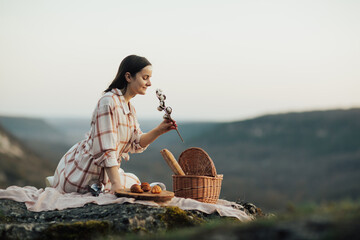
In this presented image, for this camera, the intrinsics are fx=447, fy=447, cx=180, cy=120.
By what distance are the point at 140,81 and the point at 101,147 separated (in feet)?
3.56

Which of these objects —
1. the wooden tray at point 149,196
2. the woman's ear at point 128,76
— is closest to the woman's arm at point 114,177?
the wooden tray at point 149,196

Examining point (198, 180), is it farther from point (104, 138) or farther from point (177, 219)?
point (104, 138)

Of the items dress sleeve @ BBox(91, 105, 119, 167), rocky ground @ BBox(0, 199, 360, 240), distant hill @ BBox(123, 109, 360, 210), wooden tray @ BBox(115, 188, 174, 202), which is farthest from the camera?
distant hill @ BBox(123, 109, 360, 210)

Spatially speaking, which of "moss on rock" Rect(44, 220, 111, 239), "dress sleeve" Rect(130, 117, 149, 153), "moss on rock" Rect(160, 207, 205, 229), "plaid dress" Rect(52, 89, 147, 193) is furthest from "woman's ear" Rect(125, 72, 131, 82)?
"moss on rock" Rect(44, 220, 111, 239)

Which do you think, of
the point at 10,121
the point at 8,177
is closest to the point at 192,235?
the point at 8,177

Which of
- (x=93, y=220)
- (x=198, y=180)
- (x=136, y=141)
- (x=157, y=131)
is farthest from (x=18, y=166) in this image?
(x=93, y=220)

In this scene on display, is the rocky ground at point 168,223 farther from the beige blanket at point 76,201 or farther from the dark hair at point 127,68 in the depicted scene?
the dark hair at point 127,68

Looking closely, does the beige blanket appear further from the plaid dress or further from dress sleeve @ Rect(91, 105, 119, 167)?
dress sleeve @ Rect(91, 105, 119, 167)

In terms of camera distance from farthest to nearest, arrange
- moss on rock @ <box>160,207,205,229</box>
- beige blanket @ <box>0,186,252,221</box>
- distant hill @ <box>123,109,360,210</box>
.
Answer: distant hill @ <box>123,109,360,210</box>, beige blanket @ <box>0,186,252,221</box>, moss on rock @ <box>160,207,205,229</box>

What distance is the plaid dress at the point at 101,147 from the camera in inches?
232

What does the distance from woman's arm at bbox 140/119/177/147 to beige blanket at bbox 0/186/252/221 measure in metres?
1.04

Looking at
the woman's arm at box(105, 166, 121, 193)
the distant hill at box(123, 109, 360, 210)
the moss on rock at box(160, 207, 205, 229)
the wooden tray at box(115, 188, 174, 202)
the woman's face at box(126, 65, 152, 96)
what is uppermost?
the woman's face at box(126, 65, 152, 96)

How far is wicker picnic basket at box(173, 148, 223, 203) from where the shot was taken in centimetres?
603

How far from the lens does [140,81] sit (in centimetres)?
624
